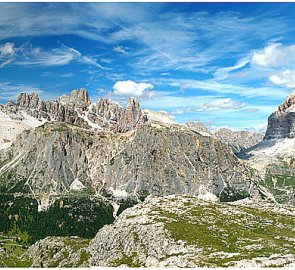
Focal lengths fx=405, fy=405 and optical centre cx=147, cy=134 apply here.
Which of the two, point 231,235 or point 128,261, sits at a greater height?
point 231,235

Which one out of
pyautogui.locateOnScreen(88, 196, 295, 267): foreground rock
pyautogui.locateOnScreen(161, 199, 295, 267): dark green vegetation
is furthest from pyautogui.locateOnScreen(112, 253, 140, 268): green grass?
pyautogui.locateOnScreen(161, 199, 295, 267): dark green vegetation

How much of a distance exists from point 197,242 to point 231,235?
17723 mm

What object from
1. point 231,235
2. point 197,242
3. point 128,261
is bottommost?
point 128,261

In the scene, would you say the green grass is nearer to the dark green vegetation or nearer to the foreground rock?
the foreground rock

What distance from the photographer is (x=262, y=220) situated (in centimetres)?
19512

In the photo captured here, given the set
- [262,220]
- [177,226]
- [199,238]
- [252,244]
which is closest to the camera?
[252,244]

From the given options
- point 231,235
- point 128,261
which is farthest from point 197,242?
point 128,261

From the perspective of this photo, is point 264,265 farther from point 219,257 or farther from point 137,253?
point 137,253

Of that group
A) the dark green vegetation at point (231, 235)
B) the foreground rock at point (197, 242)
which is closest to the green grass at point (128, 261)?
the foreground rock at point (197, 242)

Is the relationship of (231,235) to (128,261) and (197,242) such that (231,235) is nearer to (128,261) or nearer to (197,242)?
(197,242)

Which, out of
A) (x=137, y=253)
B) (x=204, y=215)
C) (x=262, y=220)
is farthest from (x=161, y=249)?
(x=262, y=220)

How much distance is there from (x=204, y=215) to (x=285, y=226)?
37810 mm

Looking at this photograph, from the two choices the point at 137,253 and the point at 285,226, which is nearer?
the point at 137,253

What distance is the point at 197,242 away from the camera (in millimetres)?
158500
